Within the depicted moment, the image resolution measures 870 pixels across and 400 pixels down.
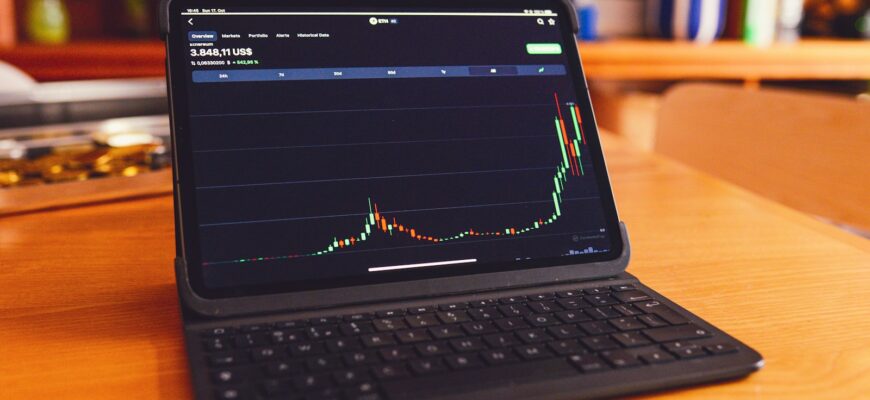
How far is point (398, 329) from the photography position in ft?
1.44

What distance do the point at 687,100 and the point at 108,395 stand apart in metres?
1.04

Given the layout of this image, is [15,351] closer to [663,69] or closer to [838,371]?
[838,371]

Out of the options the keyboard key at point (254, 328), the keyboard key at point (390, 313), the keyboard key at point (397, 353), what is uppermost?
the keyboard key at point (397, 353)

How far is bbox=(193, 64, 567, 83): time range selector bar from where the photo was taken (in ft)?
1.70

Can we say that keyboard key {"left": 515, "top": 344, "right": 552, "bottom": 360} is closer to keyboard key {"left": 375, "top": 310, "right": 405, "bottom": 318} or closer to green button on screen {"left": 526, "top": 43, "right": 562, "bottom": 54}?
keyboard key {"left": 375, "top": 310, "right": 405, "bottom": 318}

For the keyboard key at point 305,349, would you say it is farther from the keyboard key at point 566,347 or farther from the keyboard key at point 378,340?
the keyboard key at point 566,347

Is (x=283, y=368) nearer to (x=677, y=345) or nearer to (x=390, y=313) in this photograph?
(x=390, y=313)

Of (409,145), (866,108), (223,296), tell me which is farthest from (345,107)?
(866,108)

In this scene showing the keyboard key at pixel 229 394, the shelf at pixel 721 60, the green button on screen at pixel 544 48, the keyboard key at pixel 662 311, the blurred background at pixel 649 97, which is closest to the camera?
the keyboard key at pixel 229 394

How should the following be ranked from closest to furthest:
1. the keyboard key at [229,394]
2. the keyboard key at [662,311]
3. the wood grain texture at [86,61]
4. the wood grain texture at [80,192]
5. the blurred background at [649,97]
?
the keyboard key at [229,394] → the keyboard key at [662,311] → the wood grain texture at [80,192] → the blurred background at [649,97] → the wood grain texture at [86,61]

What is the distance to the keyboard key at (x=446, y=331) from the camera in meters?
0.43

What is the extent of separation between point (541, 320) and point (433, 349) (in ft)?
0.25

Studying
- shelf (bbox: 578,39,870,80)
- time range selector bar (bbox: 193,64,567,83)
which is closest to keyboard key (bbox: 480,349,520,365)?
time range selector bar (bbox: 193,64,567,83)

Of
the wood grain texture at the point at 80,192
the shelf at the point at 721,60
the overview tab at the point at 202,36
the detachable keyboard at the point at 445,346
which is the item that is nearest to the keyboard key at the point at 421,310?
the detachable keyboard at the point at 445,346
